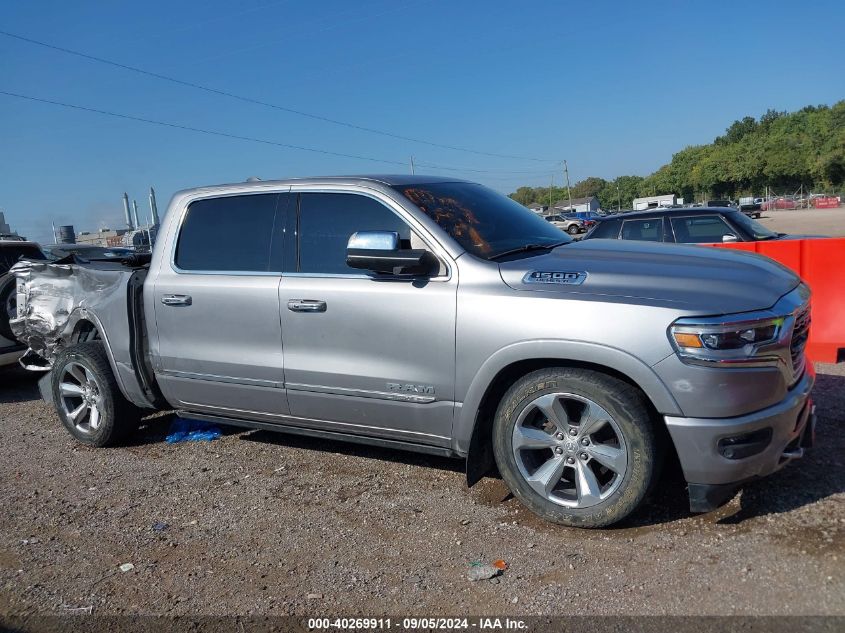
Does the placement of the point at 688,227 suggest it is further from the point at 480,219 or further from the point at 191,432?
the point at 191,432

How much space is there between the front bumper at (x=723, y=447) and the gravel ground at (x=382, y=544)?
0.31 meters

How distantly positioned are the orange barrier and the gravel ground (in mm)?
2023

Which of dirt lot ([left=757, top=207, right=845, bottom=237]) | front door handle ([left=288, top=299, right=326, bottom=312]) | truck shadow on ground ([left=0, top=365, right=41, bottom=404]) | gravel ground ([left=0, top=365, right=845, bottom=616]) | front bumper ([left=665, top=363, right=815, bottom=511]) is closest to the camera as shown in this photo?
gravel ground ([left=0, top=365, right=845, bottom=616])

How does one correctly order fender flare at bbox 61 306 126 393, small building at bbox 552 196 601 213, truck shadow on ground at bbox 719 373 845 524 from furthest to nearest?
small building at bbox 552 196 601 213 < fender flare at bbox 61 306 126 393 < truck shadow on ground at bbox 719 373 845 524

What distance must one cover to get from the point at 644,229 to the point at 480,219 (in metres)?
6.44

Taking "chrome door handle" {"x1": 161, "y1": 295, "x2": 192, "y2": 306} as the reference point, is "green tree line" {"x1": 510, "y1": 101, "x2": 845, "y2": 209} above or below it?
above

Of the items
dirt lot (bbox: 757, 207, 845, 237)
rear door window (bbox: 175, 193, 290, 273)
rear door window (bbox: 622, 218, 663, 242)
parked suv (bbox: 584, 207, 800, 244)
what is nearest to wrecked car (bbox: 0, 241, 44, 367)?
rear door window (bbox: 175, 193, 290, 273)

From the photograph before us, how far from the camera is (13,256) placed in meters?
8.17

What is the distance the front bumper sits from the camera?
10.3 ft

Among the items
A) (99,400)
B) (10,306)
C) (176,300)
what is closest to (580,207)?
(10,306)

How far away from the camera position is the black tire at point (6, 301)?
289 inches

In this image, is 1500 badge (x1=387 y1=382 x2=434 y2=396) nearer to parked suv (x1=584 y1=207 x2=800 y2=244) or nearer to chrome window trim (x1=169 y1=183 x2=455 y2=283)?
chrome window trim (x1=169 y1=183 x2=455 y2=283)

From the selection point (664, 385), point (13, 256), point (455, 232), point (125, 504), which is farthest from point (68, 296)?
point (664, 385)

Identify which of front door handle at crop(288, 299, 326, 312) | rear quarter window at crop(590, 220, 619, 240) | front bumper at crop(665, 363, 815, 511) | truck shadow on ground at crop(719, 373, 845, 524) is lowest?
truck shadow on ground at crop(719, 373, 845, 524)
